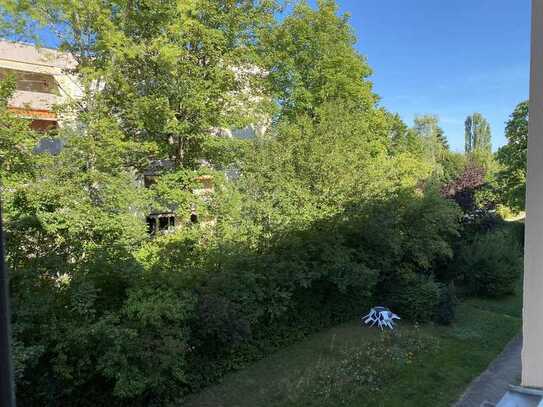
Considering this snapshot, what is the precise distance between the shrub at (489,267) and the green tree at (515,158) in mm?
5224

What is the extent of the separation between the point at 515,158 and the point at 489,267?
23.8ft

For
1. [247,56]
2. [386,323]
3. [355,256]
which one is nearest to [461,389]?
[386,323]

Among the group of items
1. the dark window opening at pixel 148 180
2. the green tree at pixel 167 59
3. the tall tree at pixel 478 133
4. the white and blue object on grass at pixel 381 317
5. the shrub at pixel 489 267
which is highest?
the tall tree at pixel 478 133

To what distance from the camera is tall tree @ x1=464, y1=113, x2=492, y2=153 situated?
45406 millimetres

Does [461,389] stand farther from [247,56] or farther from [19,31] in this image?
A: [19,31]

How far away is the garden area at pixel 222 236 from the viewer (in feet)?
20.8

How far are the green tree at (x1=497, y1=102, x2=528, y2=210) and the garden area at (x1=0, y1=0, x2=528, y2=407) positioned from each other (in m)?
5.17

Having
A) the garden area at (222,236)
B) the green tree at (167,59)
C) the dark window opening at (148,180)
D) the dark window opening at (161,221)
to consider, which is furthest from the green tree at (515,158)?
the dark window opening at (148,180)

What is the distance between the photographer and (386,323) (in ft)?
34.7

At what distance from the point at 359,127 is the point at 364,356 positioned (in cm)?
667

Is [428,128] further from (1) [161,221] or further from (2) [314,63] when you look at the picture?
(1) [161,221]

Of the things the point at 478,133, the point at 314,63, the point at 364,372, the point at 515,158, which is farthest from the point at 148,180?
the point at 478,133

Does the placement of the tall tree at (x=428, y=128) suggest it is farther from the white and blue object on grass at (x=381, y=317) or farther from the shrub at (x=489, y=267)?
the white and blue object on grass at (x=381, y=317)

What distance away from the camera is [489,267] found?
13.8m
